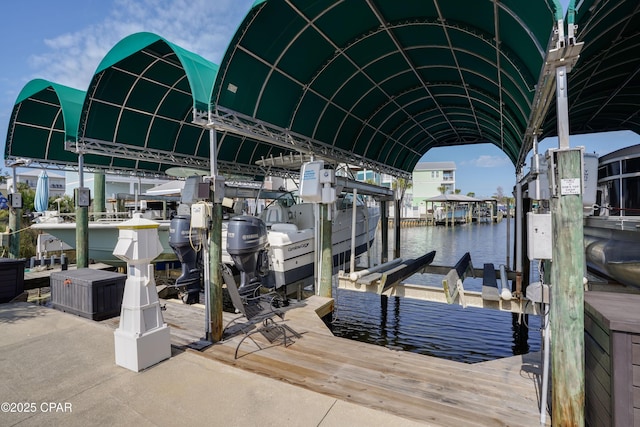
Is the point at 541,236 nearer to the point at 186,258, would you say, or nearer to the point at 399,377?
the point at 399,377

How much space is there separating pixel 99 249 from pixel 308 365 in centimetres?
1059

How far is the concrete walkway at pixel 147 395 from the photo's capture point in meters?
2.98

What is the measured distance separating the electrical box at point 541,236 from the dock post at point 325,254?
4.26 meters

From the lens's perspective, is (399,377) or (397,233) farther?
(397,233)

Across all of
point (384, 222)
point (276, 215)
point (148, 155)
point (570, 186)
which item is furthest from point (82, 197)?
point (570, 186)

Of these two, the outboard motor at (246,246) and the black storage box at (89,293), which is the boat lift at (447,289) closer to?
the outboard motor at (246,246)

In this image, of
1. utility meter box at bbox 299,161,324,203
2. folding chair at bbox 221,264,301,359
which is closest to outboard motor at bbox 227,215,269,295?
folding chair at bbox 221,264,301,359

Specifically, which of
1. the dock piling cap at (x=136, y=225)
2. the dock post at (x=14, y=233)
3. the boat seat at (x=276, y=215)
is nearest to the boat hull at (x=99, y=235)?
the dock post at (x=14, y=233)

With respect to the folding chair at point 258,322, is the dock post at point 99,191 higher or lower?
higher

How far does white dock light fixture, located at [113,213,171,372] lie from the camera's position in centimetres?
392

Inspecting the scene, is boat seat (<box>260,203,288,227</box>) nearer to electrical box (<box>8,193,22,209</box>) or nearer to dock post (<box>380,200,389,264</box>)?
dock post (<box>380,200,389,264</box>)

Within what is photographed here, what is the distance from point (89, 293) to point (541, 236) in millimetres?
7085

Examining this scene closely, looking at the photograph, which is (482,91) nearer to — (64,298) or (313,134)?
(313,134)

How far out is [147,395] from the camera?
3375mm
